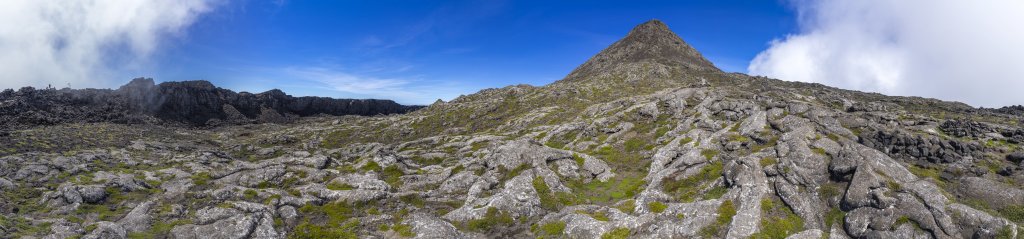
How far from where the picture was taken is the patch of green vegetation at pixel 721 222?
143 ft

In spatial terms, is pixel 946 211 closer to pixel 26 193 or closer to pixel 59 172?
pixel 26 193

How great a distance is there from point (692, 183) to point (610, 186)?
12406mm

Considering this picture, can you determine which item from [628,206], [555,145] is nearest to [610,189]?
[628,206]

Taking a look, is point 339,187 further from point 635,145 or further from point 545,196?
point 635,145

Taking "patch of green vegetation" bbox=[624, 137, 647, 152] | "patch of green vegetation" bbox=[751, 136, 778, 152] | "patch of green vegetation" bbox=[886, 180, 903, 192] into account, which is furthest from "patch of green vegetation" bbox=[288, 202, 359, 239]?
"patch of green vegetation" bbox=[886, 180, 903, 192]

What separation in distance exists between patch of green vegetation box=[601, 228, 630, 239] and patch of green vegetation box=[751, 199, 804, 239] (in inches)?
491

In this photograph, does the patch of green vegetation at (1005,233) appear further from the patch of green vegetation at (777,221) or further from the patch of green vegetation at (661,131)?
the patch of green vegetation at (661,131)

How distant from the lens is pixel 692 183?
57656mm

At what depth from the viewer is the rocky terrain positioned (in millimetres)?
44312

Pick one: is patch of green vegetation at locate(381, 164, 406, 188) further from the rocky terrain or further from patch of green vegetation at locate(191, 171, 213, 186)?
patch of green vegetation at locate(191, 171, 213, 186)

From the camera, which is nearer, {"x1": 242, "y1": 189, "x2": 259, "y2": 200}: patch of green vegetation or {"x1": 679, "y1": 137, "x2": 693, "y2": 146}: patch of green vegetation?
{"x1": 242, "y1": 189, "x2": 259, "y2": 200}: patch of green vegetation

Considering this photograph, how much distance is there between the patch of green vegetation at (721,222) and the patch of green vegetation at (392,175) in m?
47.7

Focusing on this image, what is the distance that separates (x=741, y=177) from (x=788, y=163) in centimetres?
774

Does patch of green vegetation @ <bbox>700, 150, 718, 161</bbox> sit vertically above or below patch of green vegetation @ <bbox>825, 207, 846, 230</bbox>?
above
